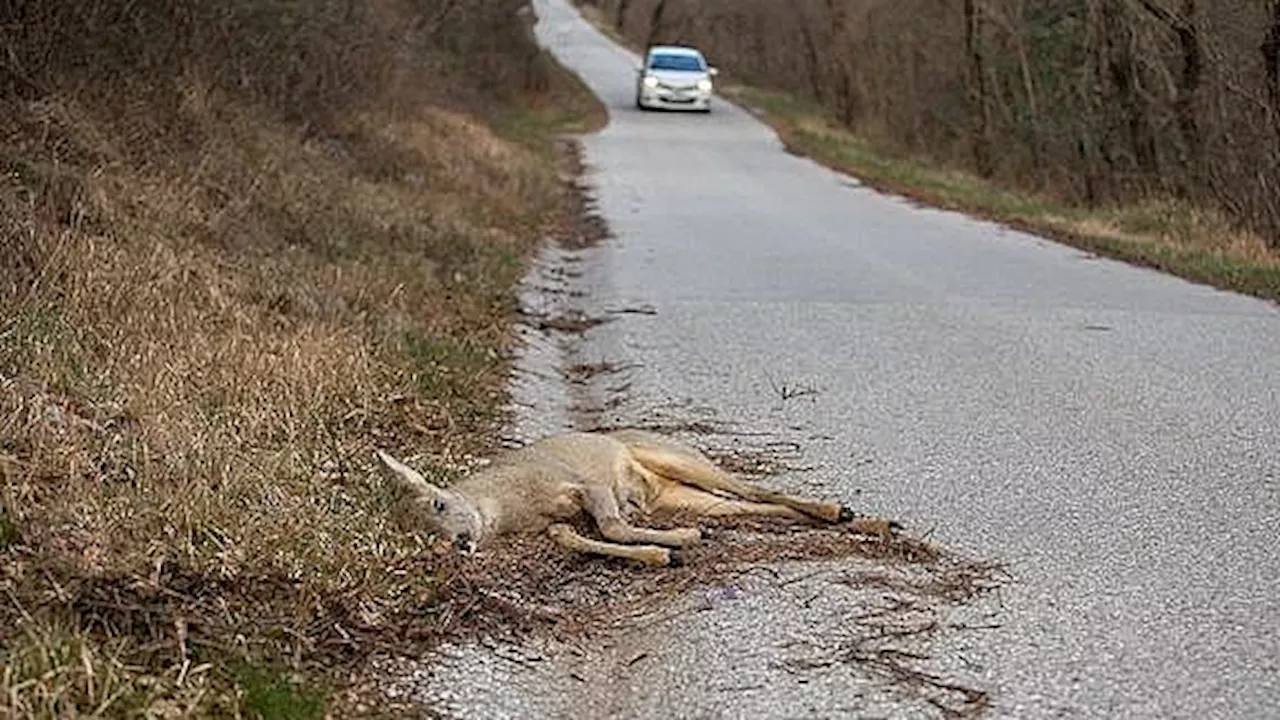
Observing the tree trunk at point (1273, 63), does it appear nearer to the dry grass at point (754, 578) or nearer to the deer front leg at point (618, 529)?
the dry grass at point (754, 578)

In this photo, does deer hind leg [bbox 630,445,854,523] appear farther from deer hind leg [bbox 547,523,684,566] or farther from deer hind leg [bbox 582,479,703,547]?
deer hind leg [bbox 547,523,684,566]

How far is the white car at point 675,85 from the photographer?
4444 cm

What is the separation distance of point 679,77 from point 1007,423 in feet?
118

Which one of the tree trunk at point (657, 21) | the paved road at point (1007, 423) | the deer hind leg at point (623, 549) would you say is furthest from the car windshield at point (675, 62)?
the deer hind leg at point (623, 549)

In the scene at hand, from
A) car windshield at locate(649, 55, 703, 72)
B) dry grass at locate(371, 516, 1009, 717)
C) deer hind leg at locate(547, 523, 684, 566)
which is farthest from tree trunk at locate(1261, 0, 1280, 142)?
car windshield at locate(649, 55, 703, 72)

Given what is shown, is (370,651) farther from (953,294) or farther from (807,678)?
(953,294)

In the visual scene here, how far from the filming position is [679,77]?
44.6 m

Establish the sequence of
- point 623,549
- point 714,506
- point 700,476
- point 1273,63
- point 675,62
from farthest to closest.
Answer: point 675,62 → point 1273,63 → point 700,476 → point 714,506 → point 623,549

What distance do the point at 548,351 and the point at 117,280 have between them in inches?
122

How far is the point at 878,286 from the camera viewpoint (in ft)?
49.3

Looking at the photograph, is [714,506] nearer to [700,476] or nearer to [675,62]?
[700,476]

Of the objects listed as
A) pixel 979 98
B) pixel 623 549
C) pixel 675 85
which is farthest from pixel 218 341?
pixel 675 85

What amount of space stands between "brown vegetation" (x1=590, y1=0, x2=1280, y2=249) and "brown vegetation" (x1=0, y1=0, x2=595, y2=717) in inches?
354

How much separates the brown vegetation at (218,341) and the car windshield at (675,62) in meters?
23.7
